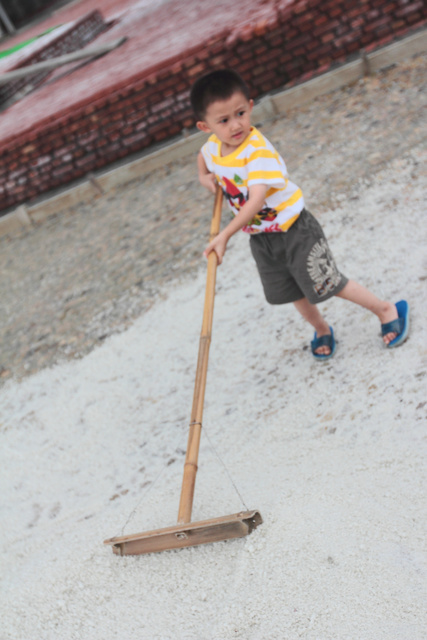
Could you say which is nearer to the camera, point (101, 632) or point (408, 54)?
point (101, 632)

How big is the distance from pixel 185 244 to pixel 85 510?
7.23 feet

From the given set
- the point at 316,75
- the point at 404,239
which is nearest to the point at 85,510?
the point at 404,239

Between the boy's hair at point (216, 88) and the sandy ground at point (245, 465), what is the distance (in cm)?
120

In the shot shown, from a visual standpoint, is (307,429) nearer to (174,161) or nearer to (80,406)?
(80,406)

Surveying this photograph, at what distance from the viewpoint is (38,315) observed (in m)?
4.54

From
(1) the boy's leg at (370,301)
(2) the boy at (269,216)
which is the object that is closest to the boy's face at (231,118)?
(2) the boy at (269,216)

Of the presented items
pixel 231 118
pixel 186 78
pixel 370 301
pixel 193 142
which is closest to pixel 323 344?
pixel 370 301

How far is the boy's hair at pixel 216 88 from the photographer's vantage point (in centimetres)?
212

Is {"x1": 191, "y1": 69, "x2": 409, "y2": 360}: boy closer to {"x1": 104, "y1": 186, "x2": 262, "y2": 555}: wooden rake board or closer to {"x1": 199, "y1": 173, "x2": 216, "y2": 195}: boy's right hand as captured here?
{"x1": 199, "y1": 173, "x2": 216, "y2": 195}: boy's right hand

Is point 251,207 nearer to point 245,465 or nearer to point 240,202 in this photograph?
Answer: point 240,202

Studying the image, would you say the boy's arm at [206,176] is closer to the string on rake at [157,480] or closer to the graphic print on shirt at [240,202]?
the graphic print on shirt at [240,202]

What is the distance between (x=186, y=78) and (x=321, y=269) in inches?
155

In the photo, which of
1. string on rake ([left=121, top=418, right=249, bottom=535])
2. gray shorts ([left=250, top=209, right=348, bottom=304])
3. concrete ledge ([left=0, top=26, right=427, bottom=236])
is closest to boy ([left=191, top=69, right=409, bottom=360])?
gray shorts ([left=250, top=209, right=348, bottom=304])

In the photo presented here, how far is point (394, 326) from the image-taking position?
2.55 meters
